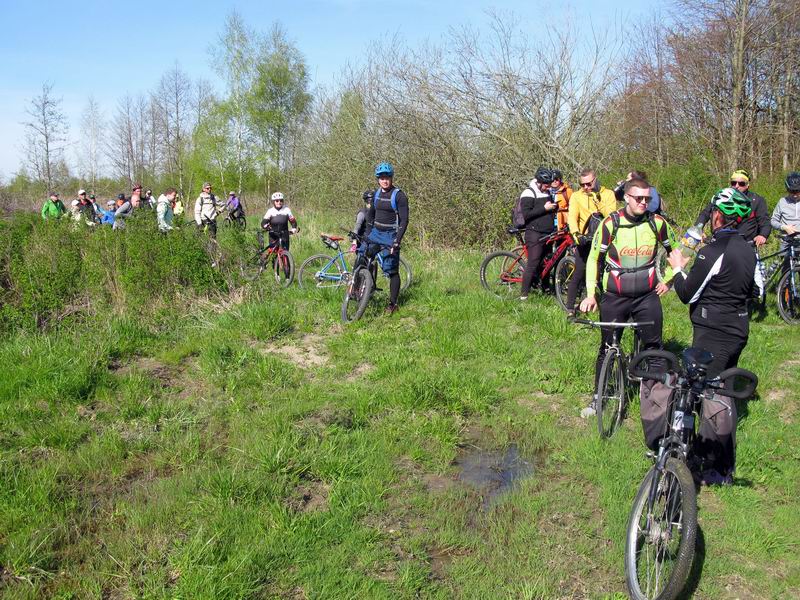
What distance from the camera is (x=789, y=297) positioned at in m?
8.07

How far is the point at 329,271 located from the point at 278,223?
1.98 m

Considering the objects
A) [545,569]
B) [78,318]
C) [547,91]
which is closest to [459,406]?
[545,569]

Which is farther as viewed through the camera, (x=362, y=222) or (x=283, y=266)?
(x=283, y=266)

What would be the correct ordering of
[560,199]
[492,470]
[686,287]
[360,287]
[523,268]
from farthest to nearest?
1. [523,268]
2. [560,199]
3. [360,287]
4. [492,470]
5. [686,287]

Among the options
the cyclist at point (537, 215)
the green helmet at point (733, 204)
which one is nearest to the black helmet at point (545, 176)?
the cyclist at point (537, 215)

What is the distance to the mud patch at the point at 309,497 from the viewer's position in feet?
13.5

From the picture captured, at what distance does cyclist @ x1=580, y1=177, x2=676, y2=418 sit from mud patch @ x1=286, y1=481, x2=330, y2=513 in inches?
92.1

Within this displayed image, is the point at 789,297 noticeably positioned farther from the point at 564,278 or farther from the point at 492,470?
the point at 492,470

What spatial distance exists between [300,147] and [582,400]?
795 inches

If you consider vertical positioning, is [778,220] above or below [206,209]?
below

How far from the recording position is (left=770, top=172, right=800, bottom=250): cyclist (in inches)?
321

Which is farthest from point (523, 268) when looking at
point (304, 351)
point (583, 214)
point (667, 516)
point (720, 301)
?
point (667, 516)

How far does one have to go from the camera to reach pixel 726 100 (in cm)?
1667

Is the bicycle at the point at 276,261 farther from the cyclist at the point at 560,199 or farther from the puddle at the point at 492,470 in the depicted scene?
the puddle at the point at 492,470
